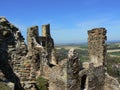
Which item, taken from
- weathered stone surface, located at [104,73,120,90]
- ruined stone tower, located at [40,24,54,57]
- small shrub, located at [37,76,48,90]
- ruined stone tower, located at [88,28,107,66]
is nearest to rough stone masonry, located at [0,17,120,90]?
weathered stone surface, located at [104,73,120,90]

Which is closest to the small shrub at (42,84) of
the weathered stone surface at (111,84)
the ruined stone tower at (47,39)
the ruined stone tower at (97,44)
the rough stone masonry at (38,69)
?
the rough stone masonry at (38,69)

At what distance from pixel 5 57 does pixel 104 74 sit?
7.07m

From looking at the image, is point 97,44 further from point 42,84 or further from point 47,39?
point 47,39

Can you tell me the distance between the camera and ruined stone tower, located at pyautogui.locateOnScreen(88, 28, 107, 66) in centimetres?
2277

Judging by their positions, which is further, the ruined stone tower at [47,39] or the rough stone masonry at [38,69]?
the ruined stone tower at [47,39]

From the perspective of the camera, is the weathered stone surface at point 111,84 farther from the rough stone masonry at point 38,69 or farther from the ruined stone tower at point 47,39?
the ruined stone tower at point 47,39

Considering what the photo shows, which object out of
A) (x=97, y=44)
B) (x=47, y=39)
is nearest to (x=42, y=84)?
(x=97, y=44)

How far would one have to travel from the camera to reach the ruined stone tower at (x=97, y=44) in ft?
74.7

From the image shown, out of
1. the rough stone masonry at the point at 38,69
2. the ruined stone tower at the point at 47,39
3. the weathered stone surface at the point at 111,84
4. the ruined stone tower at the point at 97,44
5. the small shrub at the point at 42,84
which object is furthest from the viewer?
the ruined stone tower at the point at 47,39

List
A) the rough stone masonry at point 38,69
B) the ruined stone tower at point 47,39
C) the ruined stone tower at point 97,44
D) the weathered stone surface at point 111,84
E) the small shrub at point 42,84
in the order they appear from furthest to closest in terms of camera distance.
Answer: the ruined stone tower at point 47,39 < the ruined stone tower at point 97,44 < the weathered stone surface at point 111,84 < the small shrub at point 42,84 < the rough stone masonry at point 38,69

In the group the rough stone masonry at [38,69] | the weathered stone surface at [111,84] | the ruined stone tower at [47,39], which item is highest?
the ruined stone tower at [47,39]

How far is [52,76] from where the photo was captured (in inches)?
773

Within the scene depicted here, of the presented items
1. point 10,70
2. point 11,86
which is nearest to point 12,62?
point 10,70

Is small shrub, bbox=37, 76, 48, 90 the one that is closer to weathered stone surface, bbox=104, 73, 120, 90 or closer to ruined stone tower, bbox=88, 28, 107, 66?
weathered stone surface, bbox=104, 73, 120, 90
